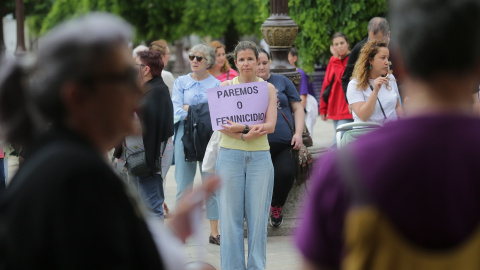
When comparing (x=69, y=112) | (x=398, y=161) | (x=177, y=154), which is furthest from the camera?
(x=177, y=154)

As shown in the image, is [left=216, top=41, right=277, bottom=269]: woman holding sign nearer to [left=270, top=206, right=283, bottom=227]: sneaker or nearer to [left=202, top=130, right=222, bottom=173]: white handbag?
[left=202, top=130, right=222, bottom=173]: white handbag

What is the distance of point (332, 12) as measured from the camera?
1359 centimetres

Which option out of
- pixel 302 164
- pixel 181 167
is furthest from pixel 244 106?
pixel 181 167

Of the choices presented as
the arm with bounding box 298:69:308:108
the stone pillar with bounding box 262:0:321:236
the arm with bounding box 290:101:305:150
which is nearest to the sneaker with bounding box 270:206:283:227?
the arm with bounding box 290:101:305:150

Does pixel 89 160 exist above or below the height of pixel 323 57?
above

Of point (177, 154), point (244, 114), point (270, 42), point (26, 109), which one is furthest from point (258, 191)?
point (26, 109)

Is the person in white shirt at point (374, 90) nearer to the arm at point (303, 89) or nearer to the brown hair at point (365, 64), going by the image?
the brown hair at point (365, 64)

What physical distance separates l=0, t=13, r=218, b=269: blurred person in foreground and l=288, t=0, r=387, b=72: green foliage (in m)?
11.4

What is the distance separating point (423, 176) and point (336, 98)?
8.22 metres

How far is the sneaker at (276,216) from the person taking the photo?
26.0 feet

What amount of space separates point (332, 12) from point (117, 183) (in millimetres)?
11889

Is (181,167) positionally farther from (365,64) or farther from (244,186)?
(365,64)

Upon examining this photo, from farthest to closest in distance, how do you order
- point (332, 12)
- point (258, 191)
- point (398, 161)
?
point (332, 12)
point (258, 191)
point (398, 161)

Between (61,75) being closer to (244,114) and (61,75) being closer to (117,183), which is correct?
(117,183)
